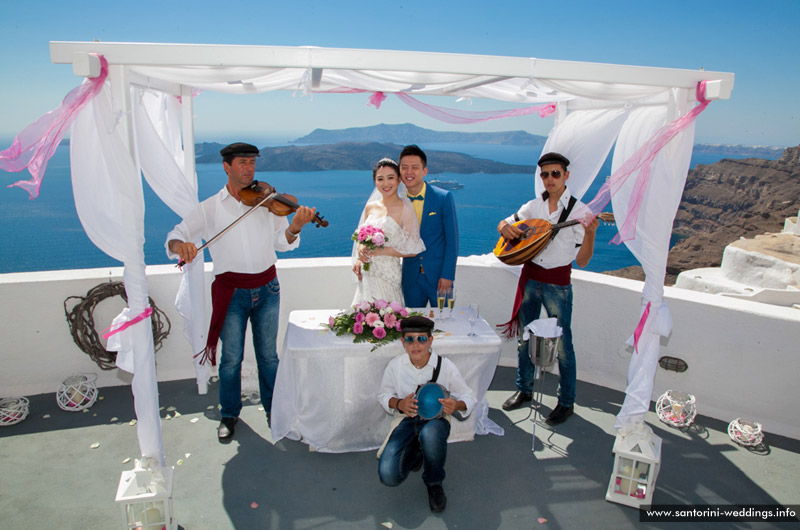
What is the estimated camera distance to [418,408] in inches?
125

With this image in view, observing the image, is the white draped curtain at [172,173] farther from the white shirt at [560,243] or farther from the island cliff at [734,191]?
the island cliff at [734,191]

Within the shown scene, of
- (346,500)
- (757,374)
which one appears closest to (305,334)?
(346,500)

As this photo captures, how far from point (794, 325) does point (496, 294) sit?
233 centimetres

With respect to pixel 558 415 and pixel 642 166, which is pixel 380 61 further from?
pixel 558 415

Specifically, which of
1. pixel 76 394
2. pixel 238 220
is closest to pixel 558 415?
pixel 238 220

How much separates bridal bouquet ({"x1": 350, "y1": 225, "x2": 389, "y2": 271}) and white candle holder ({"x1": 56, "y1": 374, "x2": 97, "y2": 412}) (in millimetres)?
2574

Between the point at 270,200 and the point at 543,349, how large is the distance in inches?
83.2

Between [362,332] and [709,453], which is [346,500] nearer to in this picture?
[362,332]

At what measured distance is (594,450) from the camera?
3.81 m

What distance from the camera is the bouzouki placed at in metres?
3.74

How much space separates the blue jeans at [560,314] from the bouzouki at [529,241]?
1.10 feet

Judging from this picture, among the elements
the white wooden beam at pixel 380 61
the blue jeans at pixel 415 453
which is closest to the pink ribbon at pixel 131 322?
the white wooden beam at pixel 380 61

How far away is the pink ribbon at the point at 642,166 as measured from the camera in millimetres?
3057

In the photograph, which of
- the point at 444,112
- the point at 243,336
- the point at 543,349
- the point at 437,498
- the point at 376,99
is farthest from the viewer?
the point at 376,99
